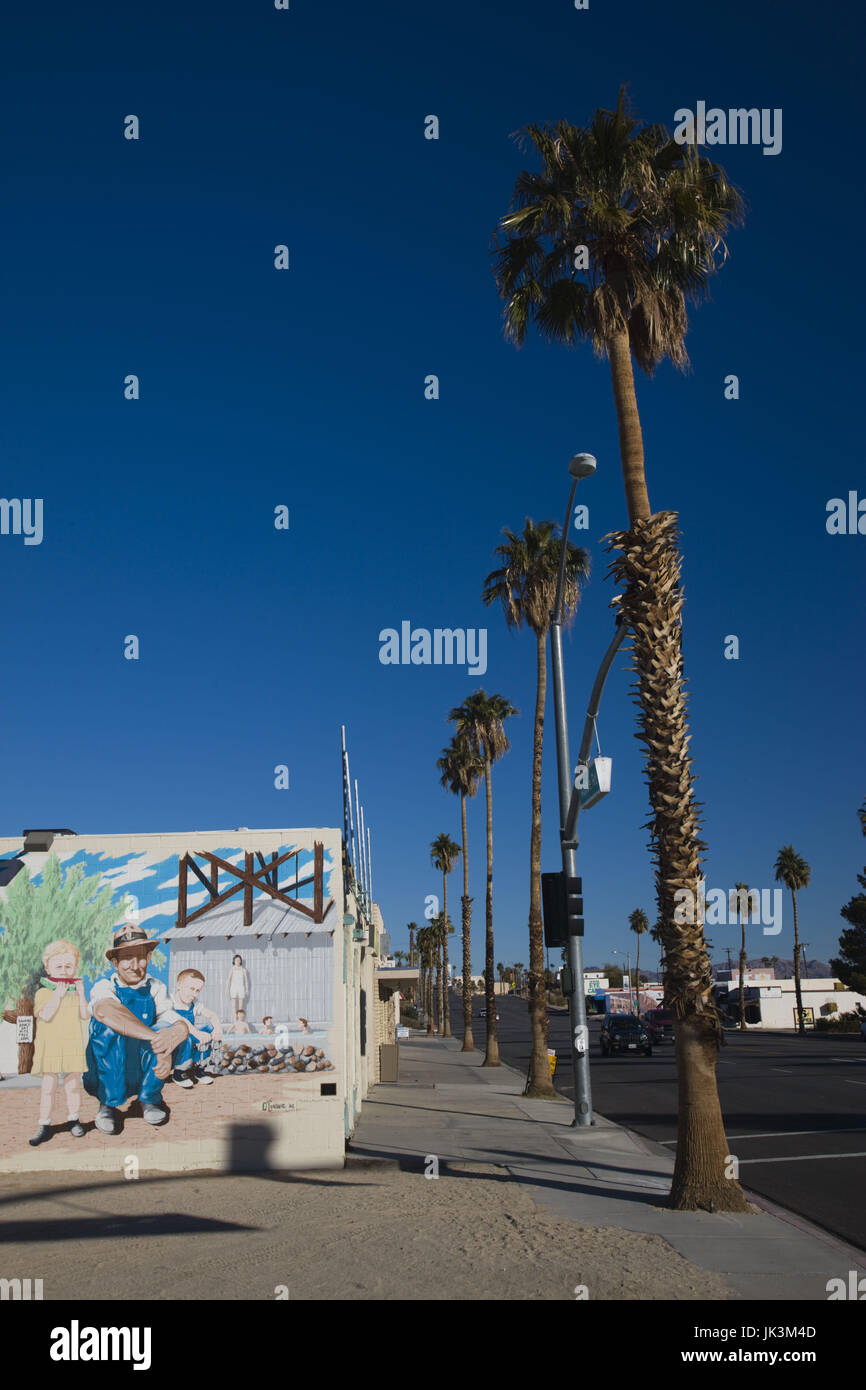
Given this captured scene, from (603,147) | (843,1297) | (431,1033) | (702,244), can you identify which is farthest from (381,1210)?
(431,1033)

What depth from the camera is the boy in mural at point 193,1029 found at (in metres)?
15.1

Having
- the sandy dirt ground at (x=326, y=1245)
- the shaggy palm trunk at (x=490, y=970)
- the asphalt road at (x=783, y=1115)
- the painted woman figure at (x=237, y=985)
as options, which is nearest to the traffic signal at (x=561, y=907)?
the sandy dirt ground at (x=326, y=1245)

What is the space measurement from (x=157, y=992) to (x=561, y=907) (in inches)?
240

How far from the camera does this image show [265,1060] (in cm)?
1517

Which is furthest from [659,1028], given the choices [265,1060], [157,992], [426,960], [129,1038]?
[426,960]

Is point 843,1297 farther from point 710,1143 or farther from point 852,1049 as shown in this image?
point 852,1049

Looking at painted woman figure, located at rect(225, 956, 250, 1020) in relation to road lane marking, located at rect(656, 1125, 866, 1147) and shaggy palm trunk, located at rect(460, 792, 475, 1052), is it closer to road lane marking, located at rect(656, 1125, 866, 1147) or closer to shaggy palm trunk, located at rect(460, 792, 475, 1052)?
road lane marking, located at rect(656, 1125, 866, 1147)

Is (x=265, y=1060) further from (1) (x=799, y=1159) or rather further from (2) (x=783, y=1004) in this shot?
(2) (x=783, y=1004)

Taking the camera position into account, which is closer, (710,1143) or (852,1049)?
(710,1143)

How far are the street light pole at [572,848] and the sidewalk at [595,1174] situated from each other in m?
0.71

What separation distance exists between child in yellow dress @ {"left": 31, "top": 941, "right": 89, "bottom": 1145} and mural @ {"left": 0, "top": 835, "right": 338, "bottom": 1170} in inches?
0.7
